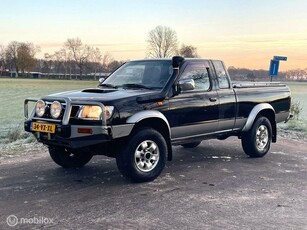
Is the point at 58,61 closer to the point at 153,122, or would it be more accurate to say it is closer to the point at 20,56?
the point at 20,56

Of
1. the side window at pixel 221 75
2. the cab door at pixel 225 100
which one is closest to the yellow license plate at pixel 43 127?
the cab door at pixel 225 100

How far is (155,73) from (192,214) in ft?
9.02

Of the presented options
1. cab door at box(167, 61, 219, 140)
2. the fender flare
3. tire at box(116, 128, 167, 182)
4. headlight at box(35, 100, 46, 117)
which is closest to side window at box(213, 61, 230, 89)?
cab door at box(167, 61, 219, 140)

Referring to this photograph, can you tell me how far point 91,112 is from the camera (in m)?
5.24

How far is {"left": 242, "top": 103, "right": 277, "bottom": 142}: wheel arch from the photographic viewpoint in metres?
7.50

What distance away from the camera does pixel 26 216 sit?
168 inches

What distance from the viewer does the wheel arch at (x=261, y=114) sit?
750cm

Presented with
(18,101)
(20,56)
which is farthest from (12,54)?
(18,101)

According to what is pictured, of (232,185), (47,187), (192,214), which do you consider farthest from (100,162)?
(192,214)

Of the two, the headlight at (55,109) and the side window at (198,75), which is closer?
→ the headlight at (55,109)

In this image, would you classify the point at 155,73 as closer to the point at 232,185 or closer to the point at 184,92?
the point at 184,92

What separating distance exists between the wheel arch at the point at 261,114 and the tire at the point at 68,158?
314 cm

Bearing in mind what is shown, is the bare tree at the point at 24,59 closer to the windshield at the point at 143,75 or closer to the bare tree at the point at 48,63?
the bare tree at the point at 48,63

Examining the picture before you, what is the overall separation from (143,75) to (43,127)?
192 centimetres
